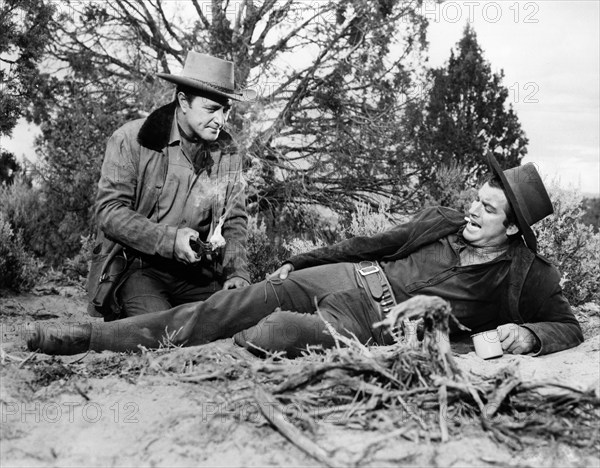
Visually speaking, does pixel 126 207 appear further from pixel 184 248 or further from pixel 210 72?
pixel 210 72

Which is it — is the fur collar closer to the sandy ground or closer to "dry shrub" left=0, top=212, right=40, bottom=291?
the sandy ground

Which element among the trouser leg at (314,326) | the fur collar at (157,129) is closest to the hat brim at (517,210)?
the trouser leg at (314,326)

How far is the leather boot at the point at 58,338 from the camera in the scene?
3766 millimetres

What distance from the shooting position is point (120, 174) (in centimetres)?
481

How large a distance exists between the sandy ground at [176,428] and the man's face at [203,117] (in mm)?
2002

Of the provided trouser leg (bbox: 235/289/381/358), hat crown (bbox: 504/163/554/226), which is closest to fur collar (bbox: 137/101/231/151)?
trouser leg (bbox: 235/289/381/358)

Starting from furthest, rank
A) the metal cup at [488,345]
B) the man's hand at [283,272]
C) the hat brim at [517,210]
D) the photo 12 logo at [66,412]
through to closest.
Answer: the man's hand at [283,272], the hat brim at [517,210], the metal cup at [488,345], the photo 12 logo at [66,412]

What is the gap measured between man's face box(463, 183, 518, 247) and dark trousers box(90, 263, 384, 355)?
0.75m

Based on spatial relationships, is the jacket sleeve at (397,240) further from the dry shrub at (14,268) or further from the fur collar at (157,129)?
the dry shrub at (14,268)

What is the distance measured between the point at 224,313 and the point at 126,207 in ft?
3.78

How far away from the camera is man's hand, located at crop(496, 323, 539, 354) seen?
155 inches

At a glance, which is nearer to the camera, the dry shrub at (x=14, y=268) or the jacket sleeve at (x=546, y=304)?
the jacket sleeve at (x=546, y=304)

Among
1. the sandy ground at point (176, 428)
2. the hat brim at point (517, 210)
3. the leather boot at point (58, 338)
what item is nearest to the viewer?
the sandy ground at point (176, 428)

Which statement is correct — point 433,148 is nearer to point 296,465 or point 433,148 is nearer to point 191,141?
point 191,141
